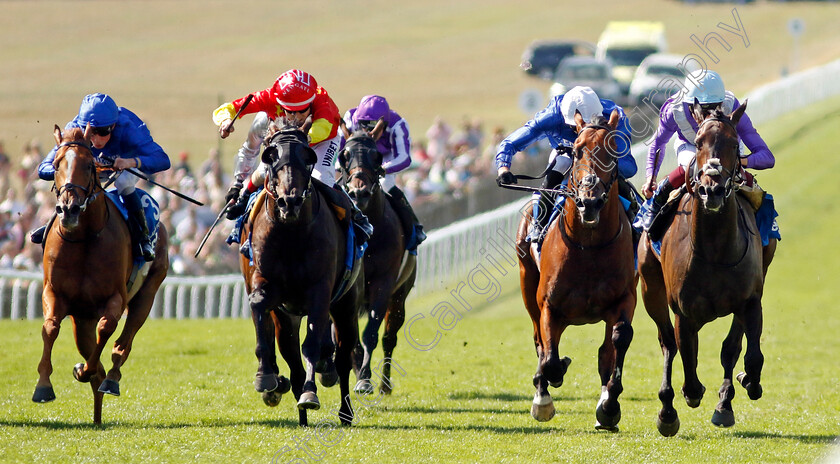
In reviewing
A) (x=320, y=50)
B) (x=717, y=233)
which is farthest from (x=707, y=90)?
(x=320, y=50)

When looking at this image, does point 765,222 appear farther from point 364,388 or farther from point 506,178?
point 364,388

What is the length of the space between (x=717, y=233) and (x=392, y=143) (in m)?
3.75

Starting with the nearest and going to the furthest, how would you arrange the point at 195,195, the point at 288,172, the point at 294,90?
the point at 288,172 < the point at 294,90 < the point at 195,195

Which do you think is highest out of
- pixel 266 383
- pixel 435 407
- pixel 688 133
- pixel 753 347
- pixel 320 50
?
pixel 320 50

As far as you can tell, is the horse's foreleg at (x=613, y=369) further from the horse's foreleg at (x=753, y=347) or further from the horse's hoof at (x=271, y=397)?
the horse's hoof at (x=271, y=397)

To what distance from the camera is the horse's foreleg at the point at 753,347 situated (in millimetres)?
7312

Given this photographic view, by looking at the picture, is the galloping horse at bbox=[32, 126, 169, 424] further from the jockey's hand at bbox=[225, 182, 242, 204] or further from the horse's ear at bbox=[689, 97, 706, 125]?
the horse's ear at bbox=[689, 97, 706, 125]

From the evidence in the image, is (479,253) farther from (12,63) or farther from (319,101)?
(12,63)

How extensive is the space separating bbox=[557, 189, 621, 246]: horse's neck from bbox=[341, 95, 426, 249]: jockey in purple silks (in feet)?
9.32

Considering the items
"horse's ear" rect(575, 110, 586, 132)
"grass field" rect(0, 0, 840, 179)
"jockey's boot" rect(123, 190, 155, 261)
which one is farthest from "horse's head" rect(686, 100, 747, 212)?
"grass field" rect(0, 0, 840, 179)

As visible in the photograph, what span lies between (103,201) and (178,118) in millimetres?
26191

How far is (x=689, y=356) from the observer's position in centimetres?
771

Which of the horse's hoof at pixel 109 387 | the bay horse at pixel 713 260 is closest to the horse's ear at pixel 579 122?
the bay horse at pixel 713 260

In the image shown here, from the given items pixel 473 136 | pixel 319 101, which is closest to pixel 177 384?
pixel 319 101
